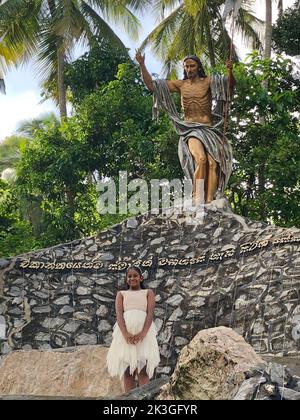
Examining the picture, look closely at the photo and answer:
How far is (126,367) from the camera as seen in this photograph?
24.3ft

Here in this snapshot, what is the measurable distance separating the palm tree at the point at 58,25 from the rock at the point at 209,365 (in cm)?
1484

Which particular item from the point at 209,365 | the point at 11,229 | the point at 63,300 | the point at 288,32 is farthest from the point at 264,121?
the point at 209,365

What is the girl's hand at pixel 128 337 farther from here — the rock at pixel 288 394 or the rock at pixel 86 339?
the rock at pixel 86 339

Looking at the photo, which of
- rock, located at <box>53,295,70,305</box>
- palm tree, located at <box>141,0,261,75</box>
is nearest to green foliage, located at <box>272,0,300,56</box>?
palm tree, located at <box>141,0,261,75</box>

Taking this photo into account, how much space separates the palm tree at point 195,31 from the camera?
1934 cm

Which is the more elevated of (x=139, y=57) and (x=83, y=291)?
(x=139, y=57)

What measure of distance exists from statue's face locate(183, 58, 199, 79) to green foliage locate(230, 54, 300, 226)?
4.26 metres

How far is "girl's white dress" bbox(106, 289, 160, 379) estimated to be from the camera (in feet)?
24.2

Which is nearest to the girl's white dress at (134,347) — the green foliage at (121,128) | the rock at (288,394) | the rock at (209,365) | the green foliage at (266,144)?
the rock at (209,365)

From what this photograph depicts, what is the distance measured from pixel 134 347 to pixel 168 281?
3.52 metres

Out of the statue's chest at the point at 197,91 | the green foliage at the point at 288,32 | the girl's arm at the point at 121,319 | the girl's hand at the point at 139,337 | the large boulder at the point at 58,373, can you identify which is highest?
the green foliage at the point at 288,32

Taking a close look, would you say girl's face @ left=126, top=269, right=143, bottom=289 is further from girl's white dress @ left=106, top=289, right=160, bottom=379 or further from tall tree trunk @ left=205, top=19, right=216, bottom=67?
tall tree trunk @ left=205, top=19, right=216, bottom=67

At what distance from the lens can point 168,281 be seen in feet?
35.7

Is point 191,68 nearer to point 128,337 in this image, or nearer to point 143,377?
point 128,337
